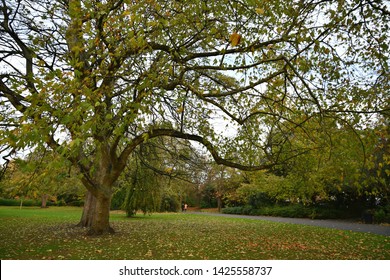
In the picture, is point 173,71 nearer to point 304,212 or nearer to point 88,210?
point 88,210

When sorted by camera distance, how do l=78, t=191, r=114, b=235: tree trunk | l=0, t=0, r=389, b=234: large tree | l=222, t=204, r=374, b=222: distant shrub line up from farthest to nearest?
l=222, t=204, r=374, b=222: distant shrub < l=78, t=191, r=114, b=235: tree trunk < l=0, t=0, r=389, b=234: large tree

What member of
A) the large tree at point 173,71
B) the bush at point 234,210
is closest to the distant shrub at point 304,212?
the bush at point 234,210

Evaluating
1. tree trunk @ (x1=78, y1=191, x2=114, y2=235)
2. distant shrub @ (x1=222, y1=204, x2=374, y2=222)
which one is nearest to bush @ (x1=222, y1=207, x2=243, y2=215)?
distant shrub @ (x1=222, y1=204, x2=374, y2=222)

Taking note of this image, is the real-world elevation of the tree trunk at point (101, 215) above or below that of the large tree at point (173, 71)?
below

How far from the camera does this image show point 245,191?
30.8 metres

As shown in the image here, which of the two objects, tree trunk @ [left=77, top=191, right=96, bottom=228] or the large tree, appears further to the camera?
tree trunk @ [left=77, top=191, right=96, bottom=228]

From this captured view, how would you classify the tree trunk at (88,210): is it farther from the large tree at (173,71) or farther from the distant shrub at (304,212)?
the distant shrub at (304,212)

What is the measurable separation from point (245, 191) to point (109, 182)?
22.0m

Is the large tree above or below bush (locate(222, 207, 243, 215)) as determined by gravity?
above

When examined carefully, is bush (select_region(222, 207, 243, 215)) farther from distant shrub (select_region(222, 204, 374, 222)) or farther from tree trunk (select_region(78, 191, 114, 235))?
tree trunk (select_region(78, 191, 114, 235))

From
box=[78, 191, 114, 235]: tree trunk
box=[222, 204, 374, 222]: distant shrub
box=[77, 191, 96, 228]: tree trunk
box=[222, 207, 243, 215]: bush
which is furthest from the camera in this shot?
box=[222, 207, 243, 215]: bush

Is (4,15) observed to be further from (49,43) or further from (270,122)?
(270,122)

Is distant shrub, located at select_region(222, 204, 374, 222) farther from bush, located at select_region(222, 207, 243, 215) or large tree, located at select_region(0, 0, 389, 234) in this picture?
large tree, located at select_region(0, 0, 389, 234)

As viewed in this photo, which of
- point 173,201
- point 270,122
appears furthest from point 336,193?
point 270,122
